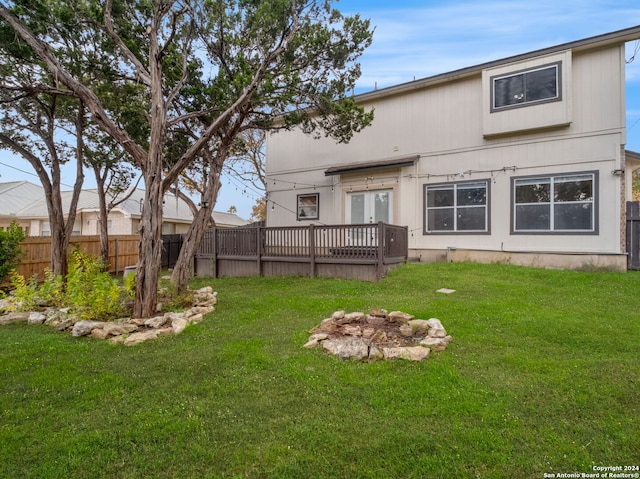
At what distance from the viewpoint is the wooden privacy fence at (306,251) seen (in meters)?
9.34

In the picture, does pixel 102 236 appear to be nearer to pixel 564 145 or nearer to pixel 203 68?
pixel 203 68

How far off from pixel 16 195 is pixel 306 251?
71.7ft

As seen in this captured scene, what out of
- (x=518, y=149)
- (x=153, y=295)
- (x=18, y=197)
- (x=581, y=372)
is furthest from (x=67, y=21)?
(x=18, y=197)

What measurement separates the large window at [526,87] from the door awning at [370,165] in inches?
109

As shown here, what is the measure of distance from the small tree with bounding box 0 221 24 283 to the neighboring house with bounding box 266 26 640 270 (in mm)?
8844

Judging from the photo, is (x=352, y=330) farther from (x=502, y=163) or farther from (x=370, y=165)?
(x=502, y=163)

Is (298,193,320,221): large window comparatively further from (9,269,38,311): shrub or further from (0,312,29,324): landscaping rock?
(0,312,29,324): landscaping rock

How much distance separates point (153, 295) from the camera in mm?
6078

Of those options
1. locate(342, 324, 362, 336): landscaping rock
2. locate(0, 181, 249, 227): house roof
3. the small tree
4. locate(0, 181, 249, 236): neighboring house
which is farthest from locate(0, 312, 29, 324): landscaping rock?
locate(0, 181, 249, 227): house roof

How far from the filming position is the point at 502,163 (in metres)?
10.5

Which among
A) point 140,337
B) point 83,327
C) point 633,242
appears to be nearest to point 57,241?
point 83,327

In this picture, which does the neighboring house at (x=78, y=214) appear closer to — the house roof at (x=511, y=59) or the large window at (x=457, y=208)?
the house roof at (x=511, y=59)

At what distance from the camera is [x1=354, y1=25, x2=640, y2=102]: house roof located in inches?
347

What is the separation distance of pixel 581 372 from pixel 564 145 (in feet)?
27.4
